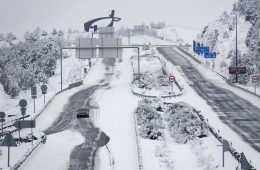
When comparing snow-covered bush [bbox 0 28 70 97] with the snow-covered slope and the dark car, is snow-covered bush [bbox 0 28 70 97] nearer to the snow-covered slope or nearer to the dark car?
the snow-covered slope

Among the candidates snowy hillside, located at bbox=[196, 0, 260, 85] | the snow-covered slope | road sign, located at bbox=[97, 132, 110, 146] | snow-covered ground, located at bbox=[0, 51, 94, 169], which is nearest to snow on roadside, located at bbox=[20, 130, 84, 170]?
snow-covered ground, located at bbox=[0, 51, 94, 169]

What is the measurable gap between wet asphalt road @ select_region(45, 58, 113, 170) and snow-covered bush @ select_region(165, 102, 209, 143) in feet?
22.6

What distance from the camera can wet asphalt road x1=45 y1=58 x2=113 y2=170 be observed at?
32188 mm

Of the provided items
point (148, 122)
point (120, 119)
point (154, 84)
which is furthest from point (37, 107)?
point (154, 84)

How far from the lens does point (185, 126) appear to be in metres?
39.8

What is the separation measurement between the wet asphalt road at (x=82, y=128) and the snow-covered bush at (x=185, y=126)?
22.6ft

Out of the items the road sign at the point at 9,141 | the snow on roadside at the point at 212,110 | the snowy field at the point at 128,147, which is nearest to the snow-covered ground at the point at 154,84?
the snow on roadside at the point at 212,110

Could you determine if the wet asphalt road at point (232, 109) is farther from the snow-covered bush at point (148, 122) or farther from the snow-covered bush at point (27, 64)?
the snow-covered bush at point (27, 64)

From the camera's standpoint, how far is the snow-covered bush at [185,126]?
38625 mm

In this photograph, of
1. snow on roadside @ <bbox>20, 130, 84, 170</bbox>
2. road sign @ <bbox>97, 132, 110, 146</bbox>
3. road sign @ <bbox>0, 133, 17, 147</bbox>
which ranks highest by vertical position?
road sign @ <bbox>0, 133, 17, 147</bbox>

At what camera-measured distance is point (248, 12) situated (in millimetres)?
110312

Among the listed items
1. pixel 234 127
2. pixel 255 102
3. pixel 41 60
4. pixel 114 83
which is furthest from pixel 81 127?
pixel 41 60

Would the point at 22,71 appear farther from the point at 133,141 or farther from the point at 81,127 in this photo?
the point at 133,141

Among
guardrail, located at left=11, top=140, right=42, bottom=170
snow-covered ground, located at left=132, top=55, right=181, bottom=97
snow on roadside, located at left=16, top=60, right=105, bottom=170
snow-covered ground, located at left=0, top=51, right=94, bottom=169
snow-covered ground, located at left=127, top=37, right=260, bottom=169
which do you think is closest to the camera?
guardrail, located at left=11, top=140, right=42, bottom=170
